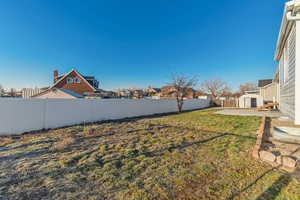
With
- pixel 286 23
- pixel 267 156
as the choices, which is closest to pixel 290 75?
pixel 286 23

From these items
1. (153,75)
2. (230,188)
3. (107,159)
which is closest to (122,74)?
(153,75)

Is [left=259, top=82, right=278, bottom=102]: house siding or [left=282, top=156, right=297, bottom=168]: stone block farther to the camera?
[left=259, top=82, right=278, bottom=102]: house siding

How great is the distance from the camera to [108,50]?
15195 mm

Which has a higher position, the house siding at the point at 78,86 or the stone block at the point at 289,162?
the house siding at the point at 78,86

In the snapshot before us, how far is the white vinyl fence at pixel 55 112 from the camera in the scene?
5.37 metres

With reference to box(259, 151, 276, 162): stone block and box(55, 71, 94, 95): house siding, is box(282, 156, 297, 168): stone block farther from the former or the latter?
box(55, 71, 94, 95): house siding

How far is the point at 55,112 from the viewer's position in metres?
6.60

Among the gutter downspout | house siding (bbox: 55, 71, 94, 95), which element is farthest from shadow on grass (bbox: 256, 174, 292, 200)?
house siding (bbox: 55, 71, 94, 95)

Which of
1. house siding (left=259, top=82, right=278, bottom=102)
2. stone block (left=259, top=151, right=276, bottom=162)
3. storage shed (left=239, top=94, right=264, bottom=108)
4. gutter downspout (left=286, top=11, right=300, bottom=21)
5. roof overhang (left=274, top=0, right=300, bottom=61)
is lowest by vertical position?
stone block (left=259, top=151, right=276, bottom=162)

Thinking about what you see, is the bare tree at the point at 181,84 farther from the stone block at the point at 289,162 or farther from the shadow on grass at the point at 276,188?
the shadow on grass at the point at 276,188

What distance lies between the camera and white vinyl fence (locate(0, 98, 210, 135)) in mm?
5367

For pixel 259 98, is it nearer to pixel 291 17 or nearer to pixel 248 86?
pixel 291 17

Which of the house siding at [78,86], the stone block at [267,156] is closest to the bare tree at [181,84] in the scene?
the stone block at [267,156]

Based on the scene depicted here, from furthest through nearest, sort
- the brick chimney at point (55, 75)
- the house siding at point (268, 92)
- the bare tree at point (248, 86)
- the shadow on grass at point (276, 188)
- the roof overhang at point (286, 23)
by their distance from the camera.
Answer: the bare tree at point (248, 86), the brick chimney at point (55, 75), the house siding at point (268, 92), the roof overhang at point (286, 23), the shadow on grass at point (276, 188)
